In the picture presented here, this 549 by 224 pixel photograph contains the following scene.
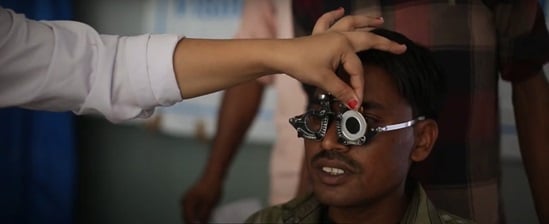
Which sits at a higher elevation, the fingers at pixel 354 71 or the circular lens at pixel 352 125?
the fingers at pixel 354 71

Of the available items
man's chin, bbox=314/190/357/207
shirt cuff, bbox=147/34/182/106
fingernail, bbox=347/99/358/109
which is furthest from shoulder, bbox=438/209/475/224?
shirt cuff, bbox=147/34/182/106

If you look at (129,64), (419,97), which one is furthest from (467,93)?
(129,64)

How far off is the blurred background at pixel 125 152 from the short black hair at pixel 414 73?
19 cm

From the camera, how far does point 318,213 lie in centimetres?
78

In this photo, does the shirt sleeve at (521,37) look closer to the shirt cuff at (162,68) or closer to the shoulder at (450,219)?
the shoulder at (450,219)

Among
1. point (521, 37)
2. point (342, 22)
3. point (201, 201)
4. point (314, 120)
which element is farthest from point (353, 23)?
point (201, 201)

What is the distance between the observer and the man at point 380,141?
69 cm

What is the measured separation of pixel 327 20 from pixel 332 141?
0.43 feet

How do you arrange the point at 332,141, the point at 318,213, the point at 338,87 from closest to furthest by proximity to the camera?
the point at 338,87
the point at 332,141
the point at 318,213

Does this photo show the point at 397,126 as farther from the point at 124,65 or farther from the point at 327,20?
the point at 124,65

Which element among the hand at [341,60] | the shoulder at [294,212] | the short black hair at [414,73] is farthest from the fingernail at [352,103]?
the shoulder at [294,212]

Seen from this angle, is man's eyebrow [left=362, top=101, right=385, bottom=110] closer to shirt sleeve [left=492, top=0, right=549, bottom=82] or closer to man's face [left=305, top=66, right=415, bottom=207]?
man's face [left=305, top=66, right=415, bottom=207]

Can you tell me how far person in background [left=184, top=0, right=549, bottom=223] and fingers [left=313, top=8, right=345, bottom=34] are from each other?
41 millimetres

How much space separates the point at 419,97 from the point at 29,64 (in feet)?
1.39
